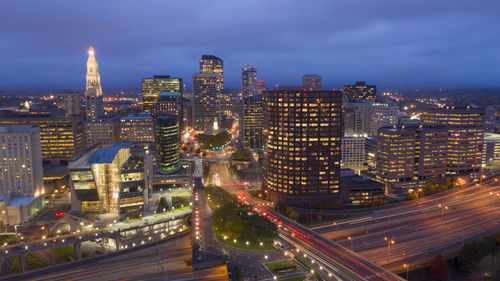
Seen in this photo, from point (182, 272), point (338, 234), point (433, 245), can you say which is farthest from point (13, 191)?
point (433, 245)

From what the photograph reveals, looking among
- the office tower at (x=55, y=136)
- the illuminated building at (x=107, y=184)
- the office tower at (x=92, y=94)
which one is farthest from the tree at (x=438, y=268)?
the office tower at (x=92, y=94)

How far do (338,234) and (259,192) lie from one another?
3952cm

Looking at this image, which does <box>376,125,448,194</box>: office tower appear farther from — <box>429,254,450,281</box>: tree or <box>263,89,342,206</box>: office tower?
<box>429,254,450,281</box>: tree

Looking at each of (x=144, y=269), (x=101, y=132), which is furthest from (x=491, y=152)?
(x=101, y=132)

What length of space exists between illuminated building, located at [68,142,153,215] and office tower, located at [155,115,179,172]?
43037mm

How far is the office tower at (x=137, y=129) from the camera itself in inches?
7192

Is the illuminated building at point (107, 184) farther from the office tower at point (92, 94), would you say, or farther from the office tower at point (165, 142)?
the office tower at point (92, 94)

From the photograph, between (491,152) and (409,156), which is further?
(491,152)

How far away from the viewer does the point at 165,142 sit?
149250 mm

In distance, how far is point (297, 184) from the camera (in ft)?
375

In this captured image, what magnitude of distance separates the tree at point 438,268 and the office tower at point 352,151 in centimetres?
8762

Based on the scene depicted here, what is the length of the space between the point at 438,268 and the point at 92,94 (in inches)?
6673

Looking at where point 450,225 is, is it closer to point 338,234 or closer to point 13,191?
point 338,234

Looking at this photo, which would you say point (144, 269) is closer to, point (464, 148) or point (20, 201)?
point (20, 201)
